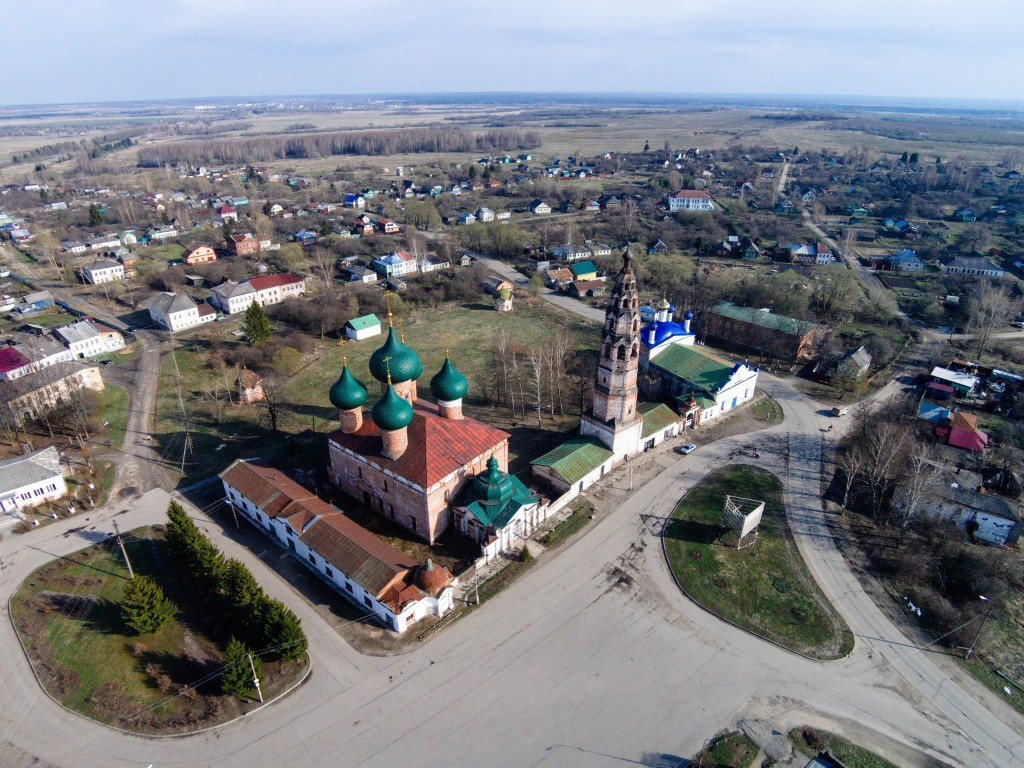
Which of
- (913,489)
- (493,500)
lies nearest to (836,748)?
(913,489)

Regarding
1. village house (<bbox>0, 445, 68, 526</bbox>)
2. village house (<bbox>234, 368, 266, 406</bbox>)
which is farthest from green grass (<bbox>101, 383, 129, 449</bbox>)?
village house (<bbox>234, 368, 266, 406</bbox>)

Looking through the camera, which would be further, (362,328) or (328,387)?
(362,328)

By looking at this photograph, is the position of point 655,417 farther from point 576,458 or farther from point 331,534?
point 331,534

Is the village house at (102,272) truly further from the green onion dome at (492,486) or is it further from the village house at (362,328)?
the green onion dome at (492,486)

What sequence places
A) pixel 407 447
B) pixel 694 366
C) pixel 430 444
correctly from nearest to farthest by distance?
pixel 430 444, pixel 407 447, pixel 694 366

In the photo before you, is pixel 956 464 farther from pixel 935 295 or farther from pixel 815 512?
pixel 935 295

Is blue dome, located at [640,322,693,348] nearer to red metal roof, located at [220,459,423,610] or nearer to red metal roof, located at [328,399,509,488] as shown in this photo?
red metal roof, located at [328,399,509,488]

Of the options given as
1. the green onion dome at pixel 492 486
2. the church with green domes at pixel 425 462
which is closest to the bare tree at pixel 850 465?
the church with green domes at pixel 425 462

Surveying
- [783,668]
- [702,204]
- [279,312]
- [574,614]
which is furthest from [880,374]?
[702,204]
